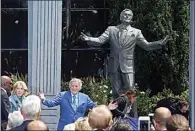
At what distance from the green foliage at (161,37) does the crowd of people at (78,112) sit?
5.59m

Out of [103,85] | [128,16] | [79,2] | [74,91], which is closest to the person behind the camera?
[74,91]

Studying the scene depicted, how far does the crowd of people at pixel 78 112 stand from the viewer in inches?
222

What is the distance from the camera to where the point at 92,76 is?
14883 mm

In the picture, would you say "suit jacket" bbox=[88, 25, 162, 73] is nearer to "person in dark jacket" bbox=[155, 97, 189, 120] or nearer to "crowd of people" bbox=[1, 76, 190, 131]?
"crowd of people" bbox=[1, 76, 190, 131]

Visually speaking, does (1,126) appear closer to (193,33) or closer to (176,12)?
(193,33)

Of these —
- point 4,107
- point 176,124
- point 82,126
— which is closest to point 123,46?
point 4,107

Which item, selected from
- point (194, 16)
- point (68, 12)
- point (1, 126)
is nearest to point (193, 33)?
point (194, 16)

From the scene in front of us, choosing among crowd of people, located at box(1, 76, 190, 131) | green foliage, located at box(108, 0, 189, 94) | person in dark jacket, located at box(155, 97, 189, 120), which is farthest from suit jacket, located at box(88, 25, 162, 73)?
green foliage, located at box(108, 0, 189, 94)

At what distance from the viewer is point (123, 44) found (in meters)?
10.7

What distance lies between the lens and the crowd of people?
18.5 ft

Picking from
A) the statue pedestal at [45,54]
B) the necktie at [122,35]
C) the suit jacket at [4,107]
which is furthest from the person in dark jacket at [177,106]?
the necktie at [122,35]

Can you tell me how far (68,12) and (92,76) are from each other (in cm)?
169

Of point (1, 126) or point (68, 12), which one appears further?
point (68, 12)

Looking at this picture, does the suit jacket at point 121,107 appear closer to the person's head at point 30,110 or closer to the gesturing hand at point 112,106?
the gesturing hand at point 112,106
